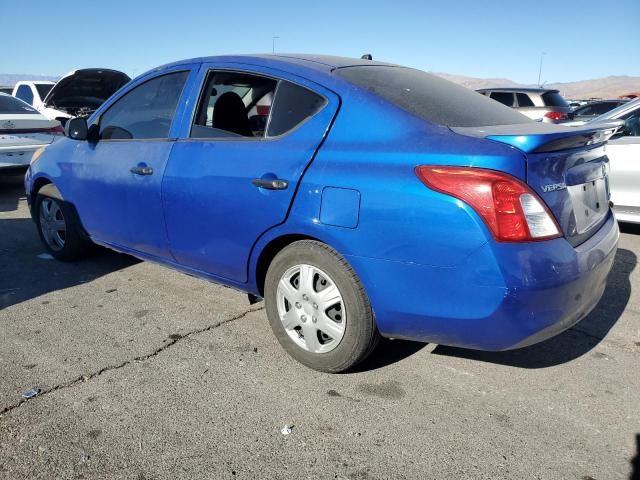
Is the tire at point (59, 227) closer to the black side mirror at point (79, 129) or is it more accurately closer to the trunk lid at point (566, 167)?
the black side mirror at point (79, 129)

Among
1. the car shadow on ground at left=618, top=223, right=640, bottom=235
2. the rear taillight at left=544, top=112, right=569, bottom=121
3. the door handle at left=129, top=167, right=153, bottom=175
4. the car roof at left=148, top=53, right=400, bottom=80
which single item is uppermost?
the car roof at left=148, top=53, right=400, bottom=80

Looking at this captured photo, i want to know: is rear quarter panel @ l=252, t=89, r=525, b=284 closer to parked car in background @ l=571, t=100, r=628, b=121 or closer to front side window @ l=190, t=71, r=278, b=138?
front side window @ l=190, t=71, r=278, b=138

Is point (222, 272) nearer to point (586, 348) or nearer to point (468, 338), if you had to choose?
point (468, 338)

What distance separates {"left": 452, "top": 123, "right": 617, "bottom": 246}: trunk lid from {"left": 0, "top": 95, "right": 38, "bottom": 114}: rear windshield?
7.79 metres

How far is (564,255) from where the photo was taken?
7.73 feet

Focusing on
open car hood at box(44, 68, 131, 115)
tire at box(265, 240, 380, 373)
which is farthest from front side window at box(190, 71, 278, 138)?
open car hood at box(44, 68, 131, 115)

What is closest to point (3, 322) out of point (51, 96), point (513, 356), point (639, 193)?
point (513, 356)

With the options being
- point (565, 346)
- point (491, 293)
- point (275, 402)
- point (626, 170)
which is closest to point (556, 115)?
point (626, 170)

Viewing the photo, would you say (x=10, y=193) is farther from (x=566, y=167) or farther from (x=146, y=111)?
(x=566, y=167)

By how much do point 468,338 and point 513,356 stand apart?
87cm

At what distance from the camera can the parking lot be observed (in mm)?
2225

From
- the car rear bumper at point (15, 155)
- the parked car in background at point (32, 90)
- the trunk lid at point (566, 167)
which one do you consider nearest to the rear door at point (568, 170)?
the trunk lid at point (566, 167)

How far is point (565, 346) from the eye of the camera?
3260 mm

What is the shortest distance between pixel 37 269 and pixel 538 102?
12.2 metres
